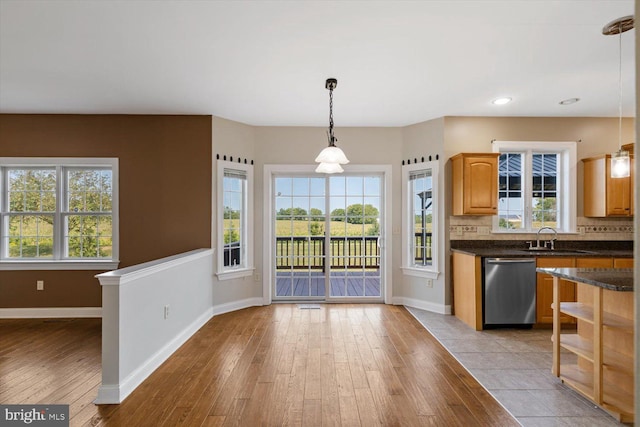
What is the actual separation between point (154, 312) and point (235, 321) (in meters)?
1.47

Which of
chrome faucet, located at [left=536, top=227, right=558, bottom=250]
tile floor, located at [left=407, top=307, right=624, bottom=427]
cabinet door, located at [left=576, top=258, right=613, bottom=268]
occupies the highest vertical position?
chrome faucet, located at [left=536, top=227, right=558, bottom=250]

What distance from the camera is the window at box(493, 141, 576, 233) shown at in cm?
475

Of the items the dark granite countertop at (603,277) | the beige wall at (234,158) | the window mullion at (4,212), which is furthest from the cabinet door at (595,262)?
the window mullion at (4,212)

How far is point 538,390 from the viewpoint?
104 inches

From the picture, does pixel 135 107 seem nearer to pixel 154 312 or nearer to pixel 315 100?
pixel 315 100

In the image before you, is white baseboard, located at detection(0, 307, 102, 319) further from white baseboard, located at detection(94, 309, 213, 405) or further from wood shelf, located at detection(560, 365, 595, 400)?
wood shelf, located at detection(560, 365, 595, 400)

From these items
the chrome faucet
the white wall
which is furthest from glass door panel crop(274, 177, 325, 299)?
the chrome faucet

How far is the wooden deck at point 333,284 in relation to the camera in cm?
535

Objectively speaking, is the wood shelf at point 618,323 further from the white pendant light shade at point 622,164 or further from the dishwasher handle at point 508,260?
the dishwasher handle at point 508,260

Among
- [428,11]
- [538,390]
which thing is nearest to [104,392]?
[538,390]

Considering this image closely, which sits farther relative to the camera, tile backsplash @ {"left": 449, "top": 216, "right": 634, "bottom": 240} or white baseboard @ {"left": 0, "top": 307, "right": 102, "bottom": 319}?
tile backsplash @ {"left": 449, "top": 216, "right": 634, "bottom": 240}

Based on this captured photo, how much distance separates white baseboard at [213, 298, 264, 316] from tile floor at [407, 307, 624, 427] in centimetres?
240

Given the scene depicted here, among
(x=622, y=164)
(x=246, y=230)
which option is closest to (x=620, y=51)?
(x=622, y=164)

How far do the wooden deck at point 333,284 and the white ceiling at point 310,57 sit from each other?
2496 millimetres
